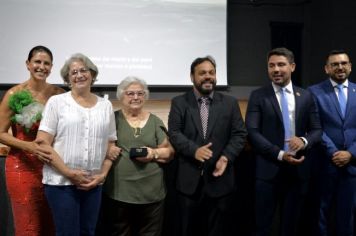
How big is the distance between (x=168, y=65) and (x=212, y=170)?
2.70 meters

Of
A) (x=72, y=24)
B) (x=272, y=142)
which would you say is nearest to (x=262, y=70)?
(x=72, y=24)

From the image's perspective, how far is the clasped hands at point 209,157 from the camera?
2.28 metres

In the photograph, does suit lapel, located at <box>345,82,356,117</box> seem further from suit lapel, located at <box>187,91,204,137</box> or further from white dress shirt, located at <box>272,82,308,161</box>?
suit lapel, located at <box>187,91,204,137</box>

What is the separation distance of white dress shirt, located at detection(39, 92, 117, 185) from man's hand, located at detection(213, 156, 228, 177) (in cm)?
73

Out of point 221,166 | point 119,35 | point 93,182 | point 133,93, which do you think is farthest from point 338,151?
point 119,35

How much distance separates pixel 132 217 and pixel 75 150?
641 millimetres

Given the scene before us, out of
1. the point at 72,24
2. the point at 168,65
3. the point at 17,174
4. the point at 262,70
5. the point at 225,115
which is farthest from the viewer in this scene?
the point at 262,70

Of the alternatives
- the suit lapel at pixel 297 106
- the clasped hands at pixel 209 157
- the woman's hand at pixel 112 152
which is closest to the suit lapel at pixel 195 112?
the clasped hands at pixel 209 157

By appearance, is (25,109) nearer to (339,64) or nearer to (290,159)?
(290,159)

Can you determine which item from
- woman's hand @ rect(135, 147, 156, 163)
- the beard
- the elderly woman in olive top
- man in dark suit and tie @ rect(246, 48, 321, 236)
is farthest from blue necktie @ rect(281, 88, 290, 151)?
woman's hand @ rect(135, 147, 156, 163)

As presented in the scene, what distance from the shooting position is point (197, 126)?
240 centimetres

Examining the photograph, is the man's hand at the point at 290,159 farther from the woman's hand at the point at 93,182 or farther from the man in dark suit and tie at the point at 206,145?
the woman's hand at the point at 93,182

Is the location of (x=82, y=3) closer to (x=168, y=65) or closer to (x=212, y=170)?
(x=168, y=65)

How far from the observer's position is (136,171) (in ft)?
7.61
